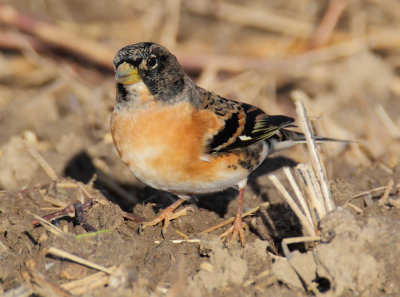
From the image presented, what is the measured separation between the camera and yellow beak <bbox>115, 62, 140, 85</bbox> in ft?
12.1

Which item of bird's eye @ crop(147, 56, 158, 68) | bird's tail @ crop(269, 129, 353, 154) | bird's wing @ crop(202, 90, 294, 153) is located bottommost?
bird's tail @ crop(269, 129, 353, 154)

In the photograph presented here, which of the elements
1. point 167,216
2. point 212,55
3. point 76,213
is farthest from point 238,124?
point 212,55

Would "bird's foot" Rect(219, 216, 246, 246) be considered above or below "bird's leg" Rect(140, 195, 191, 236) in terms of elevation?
above

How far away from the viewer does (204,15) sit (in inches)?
328

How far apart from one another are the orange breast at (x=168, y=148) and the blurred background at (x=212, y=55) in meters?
2.03

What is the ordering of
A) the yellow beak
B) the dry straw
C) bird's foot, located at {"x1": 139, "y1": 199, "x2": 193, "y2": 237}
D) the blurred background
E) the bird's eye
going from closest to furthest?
the dry straw
the yellow beak
the bird's eye
bird's foot, located at {"x1": 139, "y1": 199, "x2": 193, "y2": 237}
the blurred background

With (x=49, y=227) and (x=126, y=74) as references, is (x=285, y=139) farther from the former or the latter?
(x=49, y=227)

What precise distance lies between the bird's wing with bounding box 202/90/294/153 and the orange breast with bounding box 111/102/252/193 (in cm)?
12

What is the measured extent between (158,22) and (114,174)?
3.51m

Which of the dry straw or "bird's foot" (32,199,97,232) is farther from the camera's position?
"bird's foot" (32,199,97,232)

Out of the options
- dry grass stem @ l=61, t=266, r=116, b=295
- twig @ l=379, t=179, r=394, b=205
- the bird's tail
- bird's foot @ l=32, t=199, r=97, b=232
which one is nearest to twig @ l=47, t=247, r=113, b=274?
dry grass stem @ l=61, t=266, r=116, b=295

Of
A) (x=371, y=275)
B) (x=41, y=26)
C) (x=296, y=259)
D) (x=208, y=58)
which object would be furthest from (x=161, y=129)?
(x=41, y=26)

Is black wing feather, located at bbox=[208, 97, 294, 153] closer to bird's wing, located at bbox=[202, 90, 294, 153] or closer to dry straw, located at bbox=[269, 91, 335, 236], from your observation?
bird's wing, located at bbox=[202, 90, 294, 153]

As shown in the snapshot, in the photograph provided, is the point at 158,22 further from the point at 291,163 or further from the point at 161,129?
the point at 161,129
